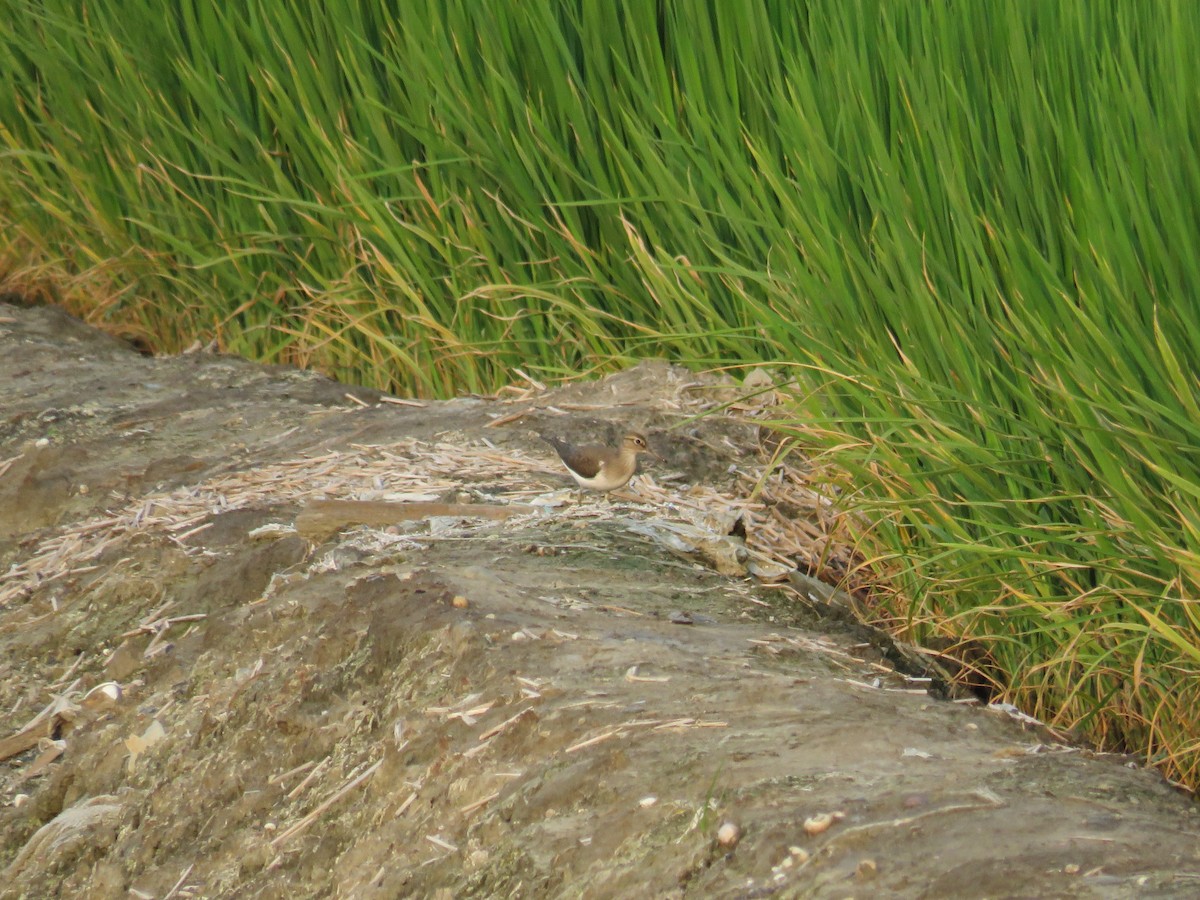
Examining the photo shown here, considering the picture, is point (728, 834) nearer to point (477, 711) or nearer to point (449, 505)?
point (477, 711)

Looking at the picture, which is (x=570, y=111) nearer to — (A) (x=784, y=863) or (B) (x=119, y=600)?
(B) (x=119, y=600)

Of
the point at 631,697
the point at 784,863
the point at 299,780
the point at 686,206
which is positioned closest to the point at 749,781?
the point at 784,863

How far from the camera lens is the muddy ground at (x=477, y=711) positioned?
181cm

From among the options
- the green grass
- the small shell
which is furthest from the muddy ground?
the green grass

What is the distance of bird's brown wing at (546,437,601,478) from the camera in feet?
9.32

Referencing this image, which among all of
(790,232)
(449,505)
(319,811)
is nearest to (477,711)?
(319,811)

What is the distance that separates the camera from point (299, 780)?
2.24m

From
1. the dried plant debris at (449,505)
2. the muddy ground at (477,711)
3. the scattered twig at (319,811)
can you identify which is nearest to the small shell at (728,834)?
the muddy ground at (477,711)

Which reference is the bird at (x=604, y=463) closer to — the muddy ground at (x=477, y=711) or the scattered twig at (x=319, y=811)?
the muddy ground at (x=477, y=711)

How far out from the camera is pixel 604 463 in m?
2.83

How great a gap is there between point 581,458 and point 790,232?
573 millimetres

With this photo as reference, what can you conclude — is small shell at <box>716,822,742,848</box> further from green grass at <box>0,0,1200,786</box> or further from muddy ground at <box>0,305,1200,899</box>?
green grass at <box>0,0,1200,786</box>

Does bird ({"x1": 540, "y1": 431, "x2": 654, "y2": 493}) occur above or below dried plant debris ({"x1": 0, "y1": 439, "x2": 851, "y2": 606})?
above

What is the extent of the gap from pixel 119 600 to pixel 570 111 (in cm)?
146
